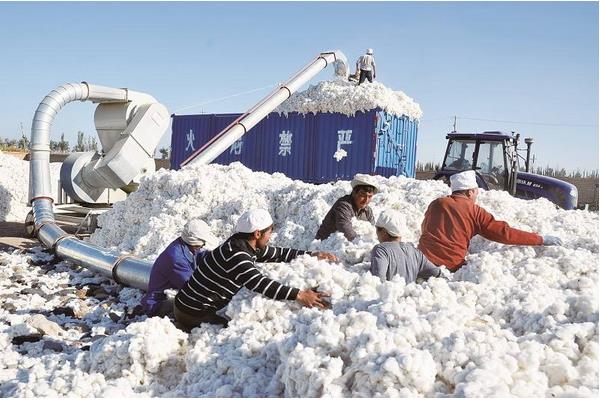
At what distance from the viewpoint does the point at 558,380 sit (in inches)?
109

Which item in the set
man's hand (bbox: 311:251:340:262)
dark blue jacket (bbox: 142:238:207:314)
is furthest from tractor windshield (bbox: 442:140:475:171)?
dark blue jacket (bbox: 142:238:207:314)

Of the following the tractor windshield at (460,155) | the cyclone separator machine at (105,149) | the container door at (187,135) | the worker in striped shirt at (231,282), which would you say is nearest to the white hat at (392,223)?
the worker in striped shirt at (231,282)

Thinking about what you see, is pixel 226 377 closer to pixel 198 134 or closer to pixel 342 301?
pixel 342 301

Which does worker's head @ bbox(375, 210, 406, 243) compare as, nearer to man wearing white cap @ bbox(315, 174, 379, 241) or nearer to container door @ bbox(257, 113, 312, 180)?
man wearing white cap @ bbox(315, 174, 379, 241)

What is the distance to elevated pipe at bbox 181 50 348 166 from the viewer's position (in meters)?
12.2

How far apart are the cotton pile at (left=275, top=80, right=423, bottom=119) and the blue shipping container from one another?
5.9 inches

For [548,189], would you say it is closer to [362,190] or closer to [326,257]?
[362,190]

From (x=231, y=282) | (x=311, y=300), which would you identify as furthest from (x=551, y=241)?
(x=231, y=282)

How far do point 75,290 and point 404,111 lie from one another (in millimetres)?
8596

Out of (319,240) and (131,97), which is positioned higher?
(131,97)

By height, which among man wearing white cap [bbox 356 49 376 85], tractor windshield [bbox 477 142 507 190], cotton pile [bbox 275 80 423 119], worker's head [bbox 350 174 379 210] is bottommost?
worker's head [bbox 350 174 379 210]

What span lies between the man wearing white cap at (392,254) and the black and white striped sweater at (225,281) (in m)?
0.70

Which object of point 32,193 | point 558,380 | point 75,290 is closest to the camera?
point 558,380

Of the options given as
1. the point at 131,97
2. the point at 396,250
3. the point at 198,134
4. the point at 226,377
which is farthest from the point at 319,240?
the point at 198,134
